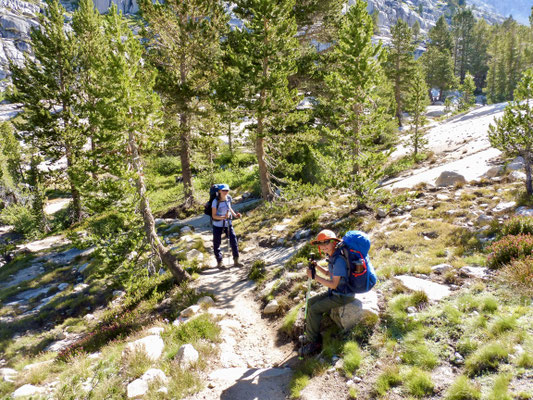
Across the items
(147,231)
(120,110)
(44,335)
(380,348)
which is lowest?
(44,335)

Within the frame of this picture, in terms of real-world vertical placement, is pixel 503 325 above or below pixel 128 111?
below

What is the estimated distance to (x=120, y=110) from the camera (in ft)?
28.7

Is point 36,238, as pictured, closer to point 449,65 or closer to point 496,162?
point 496,162

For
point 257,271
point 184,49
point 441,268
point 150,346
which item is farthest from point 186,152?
point 441,268

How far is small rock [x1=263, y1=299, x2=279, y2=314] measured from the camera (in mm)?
7781

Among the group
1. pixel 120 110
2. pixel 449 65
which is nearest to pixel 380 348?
pixel 120 110

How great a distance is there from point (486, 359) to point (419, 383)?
1025mm

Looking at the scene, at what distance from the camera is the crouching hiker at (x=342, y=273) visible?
5.36 m

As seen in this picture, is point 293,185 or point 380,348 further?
point 293,185

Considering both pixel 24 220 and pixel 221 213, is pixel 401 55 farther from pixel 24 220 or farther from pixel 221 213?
pixel 24 220

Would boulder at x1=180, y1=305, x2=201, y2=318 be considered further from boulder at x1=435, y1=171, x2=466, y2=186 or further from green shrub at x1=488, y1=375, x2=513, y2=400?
boulder at x1=435, y1=171, x2=466, y2=186

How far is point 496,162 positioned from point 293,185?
30.2 ft

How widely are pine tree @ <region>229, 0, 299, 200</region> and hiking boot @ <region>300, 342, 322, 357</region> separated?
1026cm

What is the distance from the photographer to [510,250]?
6.51 meters
